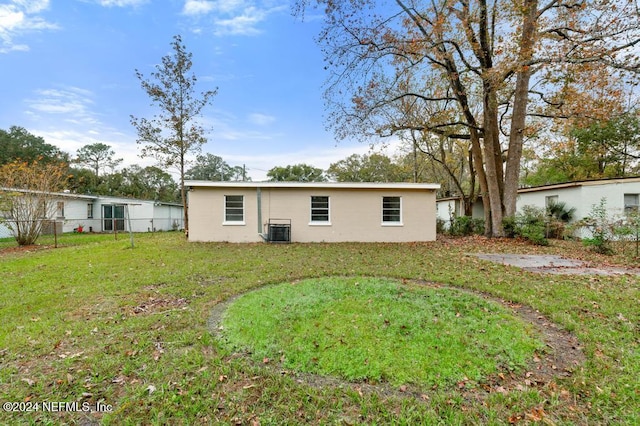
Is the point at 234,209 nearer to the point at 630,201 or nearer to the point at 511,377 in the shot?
the point at 511,377

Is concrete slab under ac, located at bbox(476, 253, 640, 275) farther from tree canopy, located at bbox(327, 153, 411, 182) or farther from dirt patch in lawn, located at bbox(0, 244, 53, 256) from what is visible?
tree canopy, located at bbox(327, 153, 411, 182)

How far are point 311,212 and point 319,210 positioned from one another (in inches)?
→ 14.0

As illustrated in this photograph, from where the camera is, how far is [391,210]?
12.4m

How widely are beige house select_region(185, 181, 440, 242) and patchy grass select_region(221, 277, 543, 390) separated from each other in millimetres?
7513

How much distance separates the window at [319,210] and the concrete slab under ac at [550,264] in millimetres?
5911

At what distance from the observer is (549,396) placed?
Result: 227cm

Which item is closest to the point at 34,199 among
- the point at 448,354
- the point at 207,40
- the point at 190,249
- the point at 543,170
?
the point at 190,249

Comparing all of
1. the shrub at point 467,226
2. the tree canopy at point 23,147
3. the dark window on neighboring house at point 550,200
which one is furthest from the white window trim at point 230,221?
the tree canopy at point 23,147

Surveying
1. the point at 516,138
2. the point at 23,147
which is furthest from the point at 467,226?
the point at 23,147

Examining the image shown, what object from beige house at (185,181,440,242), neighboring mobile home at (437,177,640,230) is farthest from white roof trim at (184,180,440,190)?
neighboring mobile home at (437,177,640,230)

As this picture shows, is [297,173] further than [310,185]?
Yes

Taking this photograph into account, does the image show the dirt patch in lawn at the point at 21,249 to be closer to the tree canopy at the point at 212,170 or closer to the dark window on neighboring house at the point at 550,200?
the tree canopy at the point at 212,170

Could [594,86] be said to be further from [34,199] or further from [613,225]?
[34,199]

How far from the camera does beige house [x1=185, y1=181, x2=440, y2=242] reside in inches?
463
